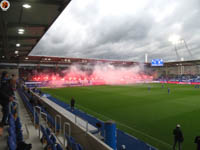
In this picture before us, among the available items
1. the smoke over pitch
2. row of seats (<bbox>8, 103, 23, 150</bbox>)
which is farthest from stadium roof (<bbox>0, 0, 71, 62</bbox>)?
the smoke over pitch

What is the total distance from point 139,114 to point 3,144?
9097 mm

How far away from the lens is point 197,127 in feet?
28.5

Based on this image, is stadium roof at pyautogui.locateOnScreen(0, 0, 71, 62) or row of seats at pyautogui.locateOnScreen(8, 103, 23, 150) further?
stadium roof at pyautogui.locateOnScreen(0, 0, 71, 62)

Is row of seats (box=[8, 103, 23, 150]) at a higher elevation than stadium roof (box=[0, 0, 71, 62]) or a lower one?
lower

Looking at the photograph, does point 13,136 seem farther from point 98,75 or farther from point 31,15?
point 98,75

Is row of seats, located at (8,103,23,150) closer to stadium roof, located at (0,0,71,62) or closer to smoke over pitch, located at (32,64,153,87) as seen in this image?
stadium roof, located at (0,0,71,62)

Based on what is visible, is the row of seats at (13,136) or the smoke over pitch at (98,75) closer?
the row of seats at (13,136)

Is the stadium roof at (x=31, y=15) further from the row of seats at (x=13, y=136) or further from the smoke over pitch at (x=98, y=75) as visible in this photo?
the smoke over pitch at (x=98, y=75)

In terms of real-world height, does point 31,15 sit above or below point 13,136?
above

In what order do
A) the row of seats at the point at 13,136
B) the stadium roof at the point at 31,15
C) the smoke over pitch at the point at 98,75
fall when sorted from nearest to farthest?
1. the row of seats at the point at 13,136
2. the stadium roof at the point at 31,15
3. the smoke over pitch at the point at 98,75

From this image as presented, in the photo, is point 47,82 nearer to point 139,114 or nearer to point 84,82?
point 84,82

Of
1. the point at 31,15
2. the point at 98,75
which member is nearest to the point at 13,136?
the point at 31,15

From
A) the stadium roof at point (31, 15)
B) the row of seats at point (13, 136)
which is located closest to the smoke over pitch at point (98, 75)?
the stadium roof at point (31, 15)

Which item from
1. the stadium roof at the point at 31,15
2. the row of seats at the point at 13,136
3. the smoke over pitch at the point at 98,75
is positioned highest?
the stadium roof at the point at 31,15
